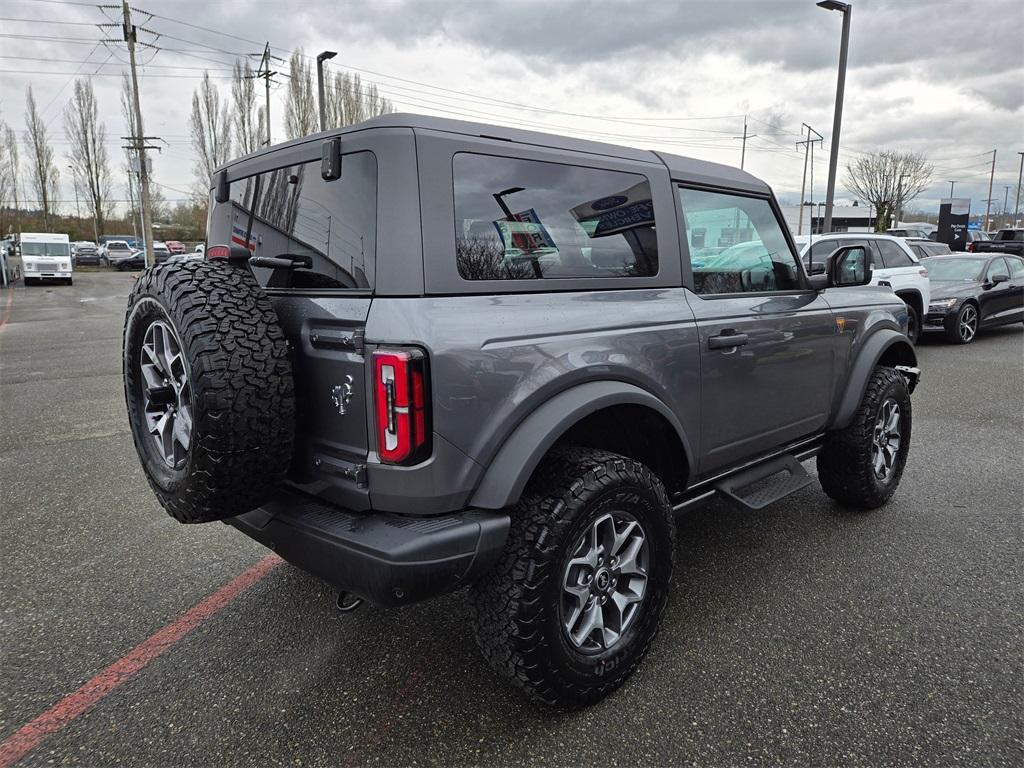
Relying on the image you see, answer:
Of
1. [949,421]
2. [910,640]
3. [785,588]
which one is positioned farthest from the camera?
[949,421]

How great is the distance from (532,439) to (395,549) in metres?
0.53

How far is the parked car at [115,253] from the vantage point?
42.3 meters

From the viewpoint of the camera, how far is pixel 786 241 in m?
3.48

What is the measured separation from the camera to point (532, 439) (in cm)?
211

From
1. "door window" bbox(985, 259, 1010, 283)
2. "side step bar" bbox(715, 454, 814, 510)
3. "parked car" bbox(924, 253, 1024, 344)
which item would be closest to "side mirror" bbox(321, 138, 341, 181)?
"side step bar" bbox(715, 454, 814, 510)

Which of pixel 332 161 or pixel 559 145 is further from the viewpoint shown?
pixel 559 145

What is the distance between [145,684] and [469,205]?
6.76 ft

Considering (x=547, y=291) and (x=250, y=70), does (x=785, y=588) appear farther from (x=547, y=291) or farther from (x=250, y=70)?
(x=250, y=70)

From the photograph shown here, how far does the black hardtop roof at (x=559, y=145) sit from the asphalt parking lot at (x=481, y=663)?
1.87 m

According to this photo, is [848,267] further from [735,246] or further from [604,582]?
[604,582]

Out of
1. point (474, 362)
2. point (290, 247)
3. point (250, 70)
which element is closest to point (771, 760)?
point (474, 362)

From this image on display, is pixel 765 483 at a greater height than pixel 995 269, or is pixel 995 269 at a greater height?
pixel 995 269

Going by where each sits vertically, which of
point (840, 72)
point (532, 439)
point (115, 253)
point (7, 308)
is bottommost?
point (7, 308)

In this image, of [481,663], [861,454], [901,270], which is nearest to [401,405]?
[481,663]
